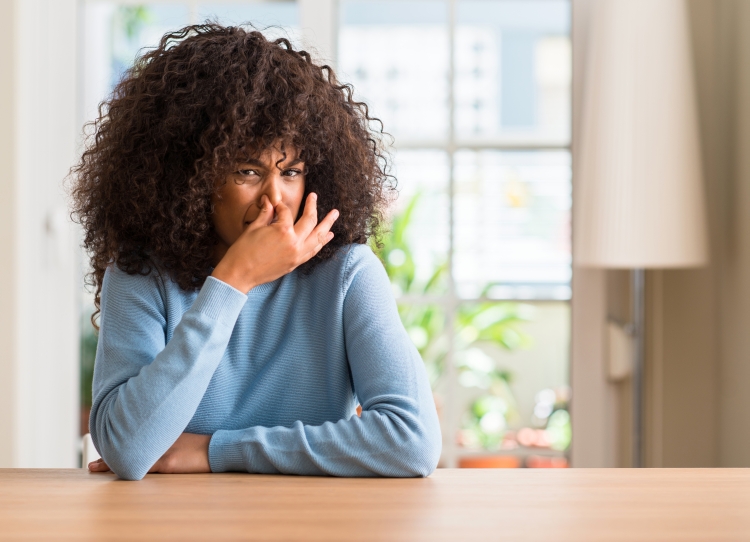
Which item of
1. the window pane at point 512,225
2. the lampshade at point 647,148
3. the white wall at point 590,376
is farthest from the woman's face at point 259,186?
the window pane at point 512,225

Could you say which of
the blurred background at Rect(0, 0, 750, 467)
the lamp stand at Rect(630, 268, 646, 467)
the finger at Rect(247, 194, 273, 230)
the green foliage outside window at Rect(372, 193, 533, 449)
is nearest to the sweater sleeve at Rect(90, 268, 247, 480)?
the finger at Rect(247, 194, 273, 230)

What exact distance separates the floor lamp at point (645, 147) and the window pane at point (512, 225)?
44.7 inches

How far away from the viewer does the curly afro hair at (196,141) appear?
1190mm

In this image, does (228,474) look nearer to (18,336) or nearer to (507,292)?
(18,336)

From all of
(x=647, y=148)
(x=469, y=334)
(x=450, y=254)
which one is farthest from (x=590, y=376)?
(x=469, y=334)

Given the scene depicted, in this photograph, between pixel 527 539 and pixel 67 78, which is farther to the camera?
pixel 67 78

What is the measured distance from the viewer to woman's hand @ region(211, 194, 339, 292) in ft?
3.76

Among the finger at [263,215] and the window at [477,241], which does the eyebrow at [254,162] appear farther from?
the window at [477,241]

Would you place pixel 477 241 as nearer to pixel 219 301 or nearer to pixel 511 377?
pixel 511 377

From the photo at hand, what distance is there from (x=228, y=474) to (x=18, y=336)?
144 centimetres

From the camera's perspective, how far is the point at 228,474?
3.43ft

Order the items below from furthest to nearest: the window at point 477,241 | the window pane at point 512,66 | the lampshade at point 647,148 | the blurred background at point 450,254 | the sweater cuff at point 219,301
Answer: the window pane at point 512,66
the window at point 477,241
the blurred background at point 450,254
the lampshade at point 647,148
the sweater cuff at point 219,301

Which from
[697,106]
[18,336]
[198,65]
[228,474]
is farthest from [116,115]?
[697,106]

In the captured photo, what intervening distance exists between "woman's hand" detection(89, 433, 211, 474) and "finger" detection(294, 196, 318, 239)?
33cm
